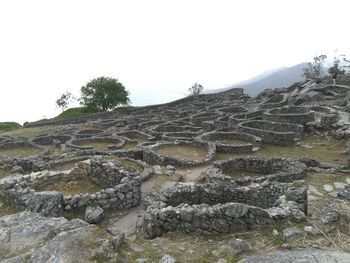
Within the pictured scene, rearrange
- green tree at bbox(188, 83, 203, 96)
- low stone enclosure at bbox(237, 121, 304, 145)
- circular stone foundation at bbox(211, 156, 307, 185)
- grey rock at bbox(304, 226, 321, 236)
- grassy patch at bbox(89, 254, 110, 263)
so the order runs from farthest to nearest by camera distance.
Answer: green tree at bbox(188, 83, 203, 96) → low stone enclosure at bbox(237, 121, 304, 145) → circular stone foundation at bbox(211, 156, 307, 185) → grey rock at bbox(304, 226, 321, 236) → grassy patch at bbox(89, 254, 110, 263)

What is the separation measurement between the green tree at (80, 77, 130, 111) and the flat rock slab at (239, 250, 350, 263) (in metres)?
78.1

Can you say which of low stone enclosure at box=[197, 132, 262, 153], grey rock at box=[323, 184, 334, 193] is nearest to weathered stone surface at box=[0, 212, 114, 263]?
grey rock at box=[323, 184, 334, 193]

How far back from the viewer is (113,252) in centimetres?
741

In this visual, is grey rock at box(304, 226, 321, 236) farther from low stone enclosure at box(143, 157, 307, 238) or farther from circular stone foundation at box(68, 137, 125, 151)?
circular stone foundation at box(68, 137, 125, 151)

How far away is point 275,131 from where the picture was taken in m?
28.2

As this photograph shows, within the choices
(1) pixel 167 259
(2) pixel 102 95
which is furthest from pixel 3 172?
(2) pixel 102 95

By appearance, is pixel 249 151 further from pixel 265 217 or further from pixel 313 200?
pixel 265 217

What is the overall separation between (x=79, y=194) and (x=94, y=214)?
1355 millimetres

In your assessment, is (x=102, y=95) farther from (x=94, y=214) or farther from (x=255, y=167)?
(x=94, y=214)

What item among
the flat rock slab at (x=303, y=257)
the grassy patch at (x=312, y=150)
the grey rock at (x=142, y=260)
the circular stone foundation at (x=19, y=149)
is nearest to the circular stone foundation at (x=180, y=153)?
the grassy patch at (x=312, y=150)

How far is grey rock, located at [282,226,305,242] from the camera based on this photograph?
774cm

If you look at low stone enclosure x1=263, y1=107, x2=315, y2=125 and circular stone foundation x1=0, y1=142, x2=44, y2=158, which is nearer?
circular stone foundation x1=0, y1=142, x2=44, y2=158

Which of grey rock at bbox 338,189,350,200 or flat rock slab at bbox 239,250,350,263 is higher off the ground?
flat rock slab at bbox 239,250,350,263

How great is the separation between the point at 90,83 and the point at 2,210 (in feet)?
245
